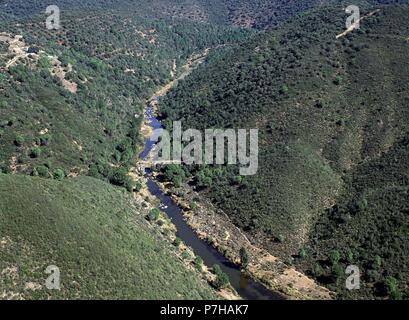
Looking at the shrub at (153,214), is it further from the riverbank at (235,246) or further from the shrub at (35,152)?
the shrub at (35,152)

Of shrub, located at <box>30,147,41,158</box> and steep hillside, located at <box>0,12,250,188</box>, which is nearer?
shrub, located at <box>30,147,41,158</box>

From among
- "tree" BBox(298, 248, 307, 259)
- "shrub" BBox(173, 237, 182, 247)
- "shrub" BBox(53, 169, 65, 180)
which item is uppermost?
"shrub" BBox(53, 169, 65, 180)

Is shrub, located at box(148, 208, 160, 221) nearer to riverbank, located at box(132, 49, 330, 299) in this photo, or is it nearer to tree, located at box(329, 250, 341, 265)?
riverbank, located at box(132, 49, 330, 299)

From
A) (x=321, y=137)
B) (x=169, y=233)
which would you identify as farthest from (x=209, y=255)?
(x=321, y=137)

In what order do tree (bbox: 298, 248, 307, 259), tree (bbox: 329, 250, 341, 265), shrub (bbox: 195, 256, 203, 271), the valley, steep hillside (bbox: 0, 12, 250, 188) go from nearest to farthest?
the valley, tree (bbox: 329, 250, 341, 265), shrub (bbox: 195, 256, 203, 271), tree (bbox: 298, 248, 307, 259), steep hillside (bbox: 0, 12, 250, 188)

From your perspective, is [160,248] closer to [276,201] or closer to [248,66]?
[276,201]

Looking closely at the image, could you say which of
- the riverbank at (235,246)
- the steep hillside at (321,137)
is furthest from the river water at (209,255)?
the steep hillside at (321,137)

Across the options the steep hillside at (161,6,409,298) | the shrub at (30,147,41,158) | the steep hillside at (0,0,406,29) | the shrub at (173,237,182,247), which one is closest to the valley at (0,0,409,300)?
the steep hillside at (161,6,409,298)
